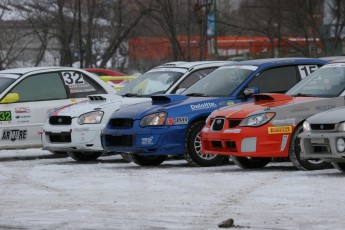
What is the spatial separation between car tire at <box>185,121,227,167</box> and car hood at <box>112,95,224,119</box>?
0.24 metres

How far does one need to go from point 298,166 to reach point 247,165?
3.58 ft

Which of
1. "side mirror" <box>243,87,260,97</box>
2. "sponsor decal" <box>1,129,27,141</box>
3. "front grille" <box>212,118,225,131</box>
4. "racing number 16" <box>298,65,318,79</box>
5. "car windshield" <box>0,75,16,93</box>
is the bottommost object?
"sponsor decal" <box>1,129,27,141</box>

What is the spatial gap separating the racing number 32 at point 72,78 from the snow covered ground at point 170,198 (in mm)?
3189

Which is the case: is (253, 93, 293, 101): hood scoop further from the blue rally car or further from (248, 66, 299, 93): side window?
(248, 66, 299, 93): side window

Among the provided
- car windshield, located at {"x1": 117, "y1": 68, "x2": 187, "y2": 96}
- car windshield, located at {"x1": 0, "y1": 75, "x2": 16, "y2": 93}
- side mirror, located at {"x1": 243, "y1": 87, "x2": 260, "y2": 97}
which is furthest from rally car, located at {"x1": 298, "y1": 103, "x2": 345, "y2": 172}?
car windshield, located at {"x1": 0, "y1": 75, "x2": 16, "y2": 93}

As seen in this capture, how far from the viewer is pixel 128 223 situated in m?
8.88

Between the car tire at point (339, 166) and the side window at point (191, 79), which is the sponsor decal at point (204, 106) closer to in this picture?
the side window at point (191, 79)

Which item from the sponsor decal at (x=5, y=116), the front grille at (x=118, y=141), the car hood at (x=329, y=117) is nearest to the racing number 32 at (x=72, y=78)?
the sponsor decal at (x=5, y=116)

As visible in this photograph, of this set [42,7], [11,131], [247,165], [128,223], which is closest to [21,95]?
[11,131]

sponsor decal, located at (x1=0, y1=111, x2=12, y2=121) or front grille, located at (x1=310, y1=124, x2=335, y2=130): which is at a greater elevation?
front grille, located at (x1=310, y1=124, x2=335, y2=130)

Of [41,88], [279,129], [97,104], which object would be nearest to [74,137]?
[97,104]

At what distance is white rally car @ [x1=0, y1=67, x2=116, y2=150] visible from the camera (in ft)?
56.1

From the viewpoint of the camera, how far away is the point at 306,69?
15.7m

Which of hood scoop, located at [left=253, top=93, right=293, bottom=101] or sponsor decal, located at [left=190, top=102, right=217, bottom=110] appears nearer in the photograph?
hood scoop, located at [left=253, top=93, right=293, bottom=101]
